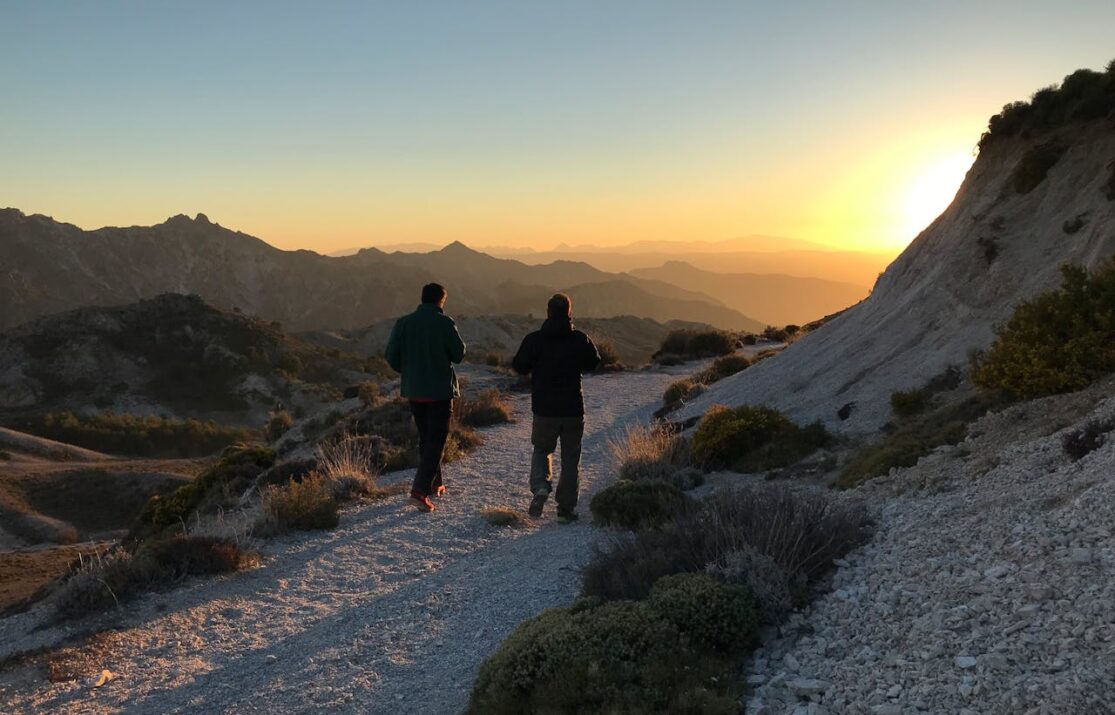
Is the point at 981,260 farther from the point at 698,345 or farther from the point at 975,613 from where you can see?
the point at 698,345

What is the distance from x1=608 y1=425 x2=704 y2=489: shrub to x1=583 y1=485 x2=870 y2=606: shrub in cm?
364

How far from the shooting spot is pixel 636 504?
7879 mm

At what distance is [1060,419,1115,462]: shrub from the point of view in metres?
5.61

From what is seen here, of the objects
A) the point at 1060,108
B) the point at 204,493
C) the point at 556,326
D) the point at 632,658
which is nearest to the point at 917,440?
the point at 556,326

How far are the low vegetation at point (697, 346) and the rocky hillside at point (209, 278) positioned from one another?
74360 mm

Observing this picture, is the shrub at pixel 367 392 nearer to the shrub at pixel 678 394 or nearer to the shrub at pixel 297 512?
the shrub at pixel 678 394

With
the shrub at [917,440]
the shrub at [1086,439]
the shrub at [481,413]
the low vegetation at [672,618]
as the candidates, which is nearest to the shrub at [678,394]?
the shrub at [481,413]

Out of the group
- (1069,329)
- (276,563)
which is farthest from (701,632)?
(1069,329)

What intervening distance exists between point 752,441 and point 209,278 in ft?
402

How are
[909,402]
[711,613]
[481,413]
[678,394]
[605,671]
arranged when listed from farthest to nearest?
1. [678,394]
2. [481,413]
3. [909,402]
4. [711,613]
5. [605,671]

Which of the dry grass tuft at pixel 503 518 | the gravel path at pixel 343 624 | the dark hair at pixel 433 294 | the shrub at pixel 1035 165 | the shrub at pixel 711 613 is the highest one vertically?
the shrub at pixel 1035 165

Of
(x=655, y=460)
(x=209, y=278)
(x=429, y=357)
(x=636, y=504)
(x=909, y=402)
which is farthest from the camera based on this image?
(x=209, y=278)

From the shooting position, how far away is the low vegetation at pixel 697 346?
107 ft

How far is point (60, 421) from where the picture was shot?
129ft
